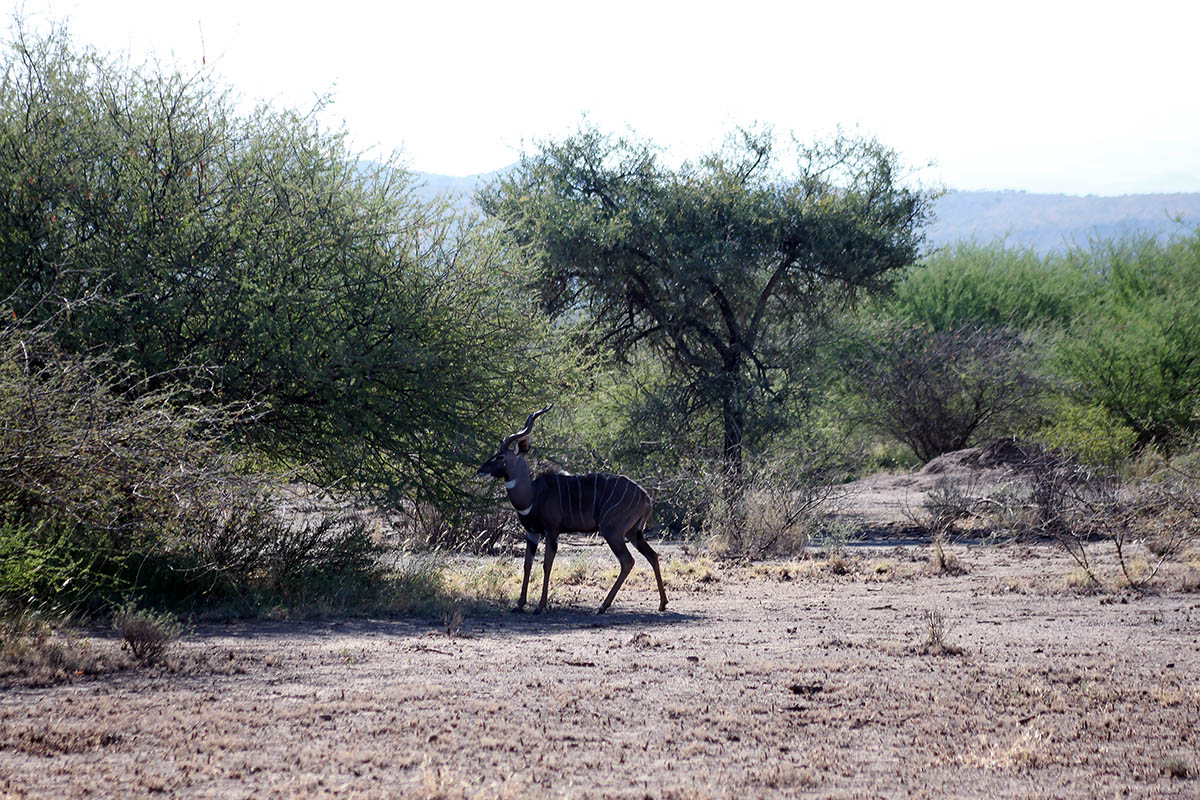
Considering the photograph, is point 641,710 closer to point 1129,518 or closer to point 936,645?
point 936,645

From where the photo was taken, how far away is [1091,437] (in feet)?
75.8

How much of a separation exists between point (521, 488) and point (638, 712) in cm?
492

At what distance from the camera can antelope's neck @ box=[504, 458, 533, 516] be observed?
40.5 feet

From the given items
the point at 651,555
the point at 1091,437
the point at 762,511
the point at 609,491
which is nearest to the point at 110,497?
the point at 609,491

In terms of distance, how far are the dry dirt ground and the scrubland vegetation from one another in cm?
142

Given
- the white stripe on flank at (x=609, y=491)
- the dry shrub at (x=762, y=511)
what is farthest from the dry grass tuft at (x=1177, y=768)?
the dry shrub at (x=762, y=511)

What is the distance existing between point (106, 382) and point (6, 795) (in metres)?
6.62

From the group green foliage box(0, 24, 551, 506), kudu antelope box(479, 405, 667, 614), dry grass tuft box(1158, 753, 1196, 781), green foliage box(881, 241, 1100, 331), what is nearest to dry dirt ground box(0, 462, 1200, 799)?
dry grass tuft box(1158, 753, 1196, 781)

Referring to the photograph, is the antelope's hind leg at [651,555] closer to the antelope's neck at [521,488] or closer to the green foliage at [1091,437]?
the antelope's neck at [521,488]

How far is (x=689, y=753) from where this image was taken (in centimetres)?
680

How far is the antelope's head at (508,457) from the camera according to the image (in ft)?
40.1

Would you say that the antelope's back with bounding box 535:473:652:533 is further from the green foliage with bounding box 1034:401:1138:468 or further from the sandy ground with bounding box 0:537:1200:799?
the green foliage with bounding box 1034:401:1138:468

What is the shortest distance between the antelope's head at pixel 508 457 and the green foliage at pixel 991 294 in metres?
25.0

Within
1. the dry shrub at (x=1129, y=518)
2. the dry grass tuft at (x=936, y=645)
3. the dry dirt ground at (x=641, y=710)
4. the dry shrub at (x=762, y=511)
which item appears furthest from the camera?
the dry shrub at (x=762, y=511)
